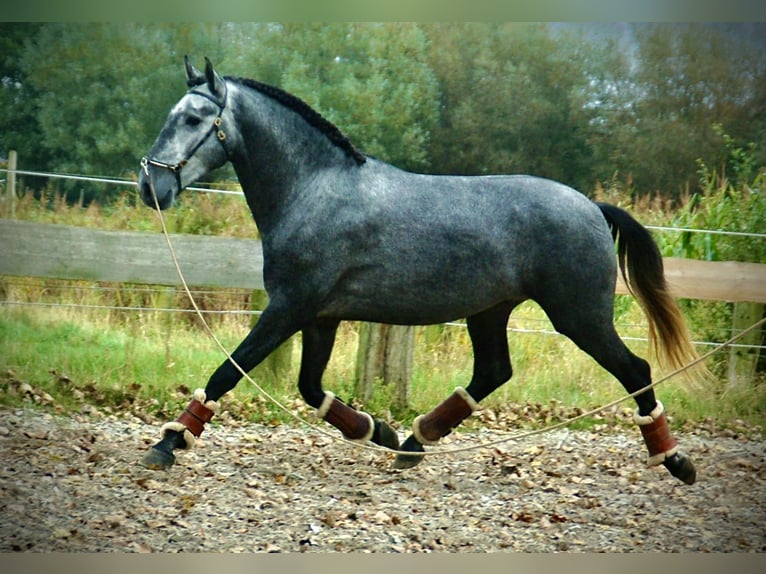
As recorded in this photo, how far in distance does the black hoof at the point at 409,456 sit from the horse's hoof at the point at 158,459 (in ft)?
3.12

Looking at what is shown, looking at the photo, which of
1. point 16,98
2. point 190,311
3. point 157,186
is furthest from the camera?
point 190,311

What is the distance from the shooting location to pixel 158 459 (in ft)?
12.2

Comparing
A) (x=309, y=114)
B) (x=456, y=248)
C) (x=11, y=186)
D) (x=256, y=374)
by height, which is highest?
(x=309, y=114)

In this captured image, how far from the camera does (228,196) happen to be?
15.4ft

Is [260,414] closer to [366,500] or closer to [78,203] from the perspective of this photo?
[366,500]

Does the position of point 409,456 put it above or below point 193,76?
below

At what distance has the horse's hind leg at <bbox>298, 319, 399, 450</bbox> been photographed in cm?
395

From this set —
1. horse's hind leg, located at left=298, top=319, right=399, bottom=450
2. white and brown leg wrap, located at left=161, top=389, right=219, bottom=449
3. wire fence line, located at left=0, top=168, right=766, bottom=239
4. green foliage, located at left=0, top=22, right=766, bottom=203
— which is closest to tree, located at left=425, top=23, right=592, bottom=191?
green foliage, located at left=0, top=22, right=766, bottom=203

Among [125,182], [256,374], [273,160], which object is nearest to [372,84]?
[273,160]

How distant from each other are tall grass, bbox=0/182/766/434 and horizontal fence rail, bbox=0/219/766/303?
0.37ft

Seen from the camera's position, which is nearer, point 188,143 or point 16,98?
point 188,143

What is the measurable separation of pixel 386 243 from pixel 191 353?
1.31m

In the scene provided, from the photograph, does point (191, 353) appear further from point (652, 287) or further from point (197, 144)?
point (652, 287)

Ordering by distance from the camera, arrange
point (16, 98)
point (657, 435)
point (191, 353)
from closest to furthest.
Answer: point (657, 435), point (16, 98), point (191, 353)
